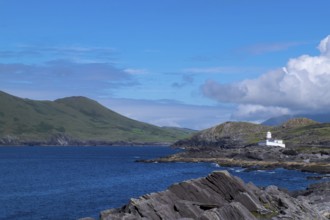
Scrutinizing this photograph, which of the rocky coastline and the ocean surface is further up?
the rocky coastline

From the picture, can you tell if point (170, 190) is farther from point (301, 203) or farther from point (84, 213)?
point (84, 213)

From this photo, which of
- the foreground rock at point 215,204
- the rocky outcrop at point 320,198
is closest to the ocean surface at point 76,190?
the rocky outcrop at point 320,198

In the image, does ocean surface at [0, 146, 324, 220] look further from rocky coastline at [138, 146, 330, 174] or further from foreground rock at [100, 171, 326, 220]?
foreground rock at [100, 171, 326, 220]

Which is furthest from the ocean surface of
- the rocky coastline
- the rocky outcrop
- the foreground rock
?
the foreground rock

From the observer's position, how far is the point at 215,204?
174 feet

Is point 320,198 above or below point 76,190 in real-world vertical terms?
above

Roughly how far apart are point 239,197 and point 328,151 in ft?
479

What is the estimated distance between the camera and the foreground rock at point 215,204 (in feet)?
155

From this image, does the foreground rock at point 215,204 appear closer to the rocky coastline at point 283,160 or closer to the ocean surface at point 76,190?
the ocean surface at point 76,190

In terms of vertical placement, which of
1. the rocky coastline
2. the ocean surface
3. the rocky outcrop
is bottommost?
the ocean surface

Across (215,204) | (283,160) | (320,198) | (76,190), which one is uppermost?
(283,160)

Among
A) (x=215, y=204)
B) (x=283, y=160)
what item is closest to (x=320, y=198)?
(x=215, y=204)

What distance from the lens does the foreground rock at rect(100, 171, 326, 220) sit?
4725cm

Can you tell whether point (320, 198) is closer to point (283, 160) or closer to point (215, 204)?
point (215, 204)
